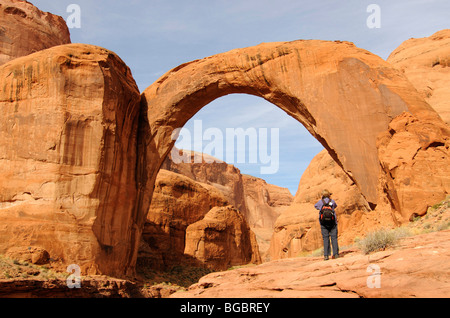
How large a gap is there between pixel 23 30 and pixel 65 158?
19883 millimetres

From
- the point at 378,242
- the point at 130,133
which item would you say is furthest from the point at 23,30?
the point at 378,242

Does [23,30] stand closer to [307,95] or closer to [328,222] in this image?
[307,95]

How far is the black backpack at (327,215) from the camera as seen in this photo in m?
8.21

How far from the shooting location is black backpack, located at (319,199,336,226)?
821 cm

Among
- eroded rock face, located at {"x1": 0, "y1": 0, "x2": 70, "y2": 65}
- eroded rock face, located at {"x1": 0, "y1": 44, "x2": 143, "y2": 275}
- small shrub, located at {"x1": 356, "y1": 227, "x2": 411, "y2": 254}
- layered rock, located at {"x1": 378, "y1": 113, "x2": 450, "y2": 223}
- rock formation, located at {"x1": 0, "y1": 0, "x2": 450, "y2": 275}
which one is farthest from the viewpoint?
eroded rock face, located at {"x1": 0, "y1": 0, "x2": 70, "y2": 65}

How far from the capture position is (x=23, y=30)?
2930 cm

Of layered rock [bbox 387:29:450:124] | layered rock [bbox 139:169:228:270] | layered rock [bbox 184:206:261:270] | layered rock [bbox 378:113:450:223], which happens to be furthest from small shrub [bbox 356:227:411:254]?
layered rock [bbox 184:206:261:270]

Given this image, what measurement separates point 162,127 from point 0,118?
5.44m

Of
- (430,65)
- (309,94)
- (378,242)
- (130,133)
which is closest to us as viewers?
(378,242)

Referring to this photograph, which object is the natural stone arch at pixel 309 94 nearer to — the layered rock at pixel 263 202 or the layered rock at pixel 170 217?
the layered rock at pixel 170 217

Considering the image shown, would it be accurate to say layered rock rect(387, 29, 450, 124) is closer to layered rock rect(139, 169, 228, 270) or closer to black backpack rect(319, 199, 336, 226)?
layered rock rect(139, 169, 228, 270)

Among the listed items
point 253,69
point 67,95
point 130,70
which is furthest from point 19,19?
point 253,69

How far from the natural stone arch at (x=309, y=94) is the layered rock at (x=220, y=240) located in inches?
316

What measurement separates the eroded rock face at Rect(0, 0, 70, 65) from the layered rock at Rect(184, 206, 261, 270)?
16.2 metres
